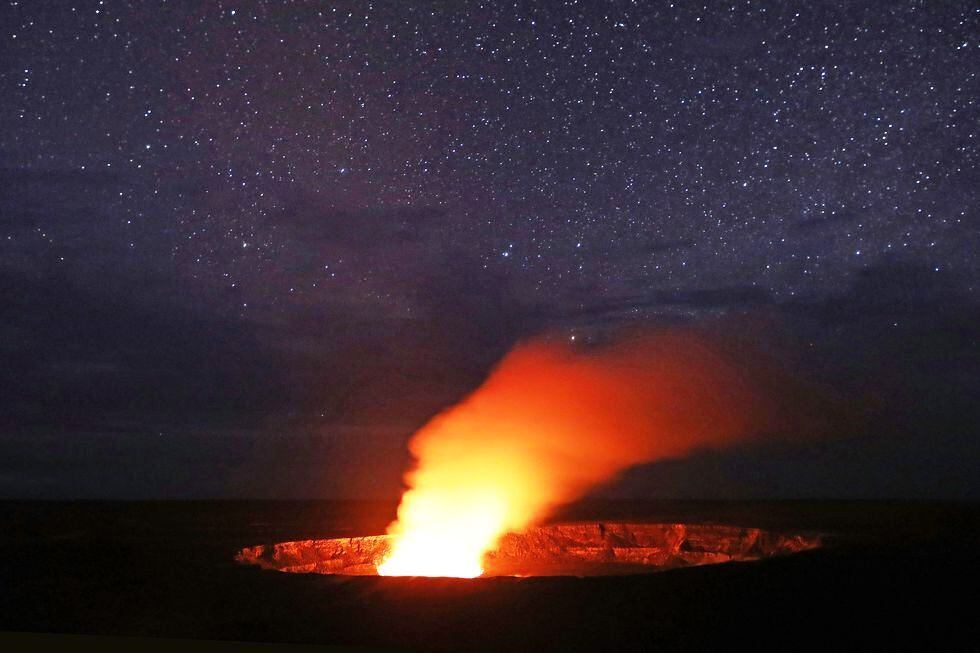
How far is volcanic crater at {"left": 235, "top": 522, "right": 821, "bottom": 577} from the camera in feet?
67.5

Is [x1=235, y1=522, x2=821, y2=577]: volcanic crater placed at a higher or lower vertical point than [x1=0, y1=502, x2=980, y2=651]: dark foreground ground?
higher

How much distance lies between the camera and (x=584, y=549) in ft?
75.5

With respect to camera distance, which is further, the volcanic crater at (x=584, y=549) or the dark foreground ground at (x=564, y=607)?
the volcanic crater at (x=584, y=549)

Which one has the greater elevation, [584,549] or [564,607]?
[584,549]

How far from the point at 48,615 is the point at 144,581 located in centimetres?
174

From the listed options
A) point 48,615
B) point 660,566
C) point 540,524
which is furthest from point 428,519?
point 48,615

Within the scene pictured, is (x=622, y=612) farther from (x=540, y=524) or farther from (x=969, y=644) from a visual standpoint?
(x=540, y=524)

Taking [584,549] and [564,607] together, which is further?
[584,549]

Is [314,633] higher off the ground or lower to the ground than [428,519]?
lower

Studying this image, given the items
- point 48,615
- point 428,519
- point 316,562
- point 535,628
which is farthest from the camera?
point 428,519

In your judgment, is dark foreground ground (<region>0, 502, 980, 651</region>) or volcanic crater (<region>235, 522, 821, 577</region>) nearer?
→ dark foreground ground (<region>0, 502, 980, 651</region>)

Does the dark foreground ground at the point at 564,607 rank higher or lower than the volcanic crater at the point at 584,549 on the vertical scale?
Answer: lower

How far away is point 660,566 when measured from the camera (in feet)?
69.2

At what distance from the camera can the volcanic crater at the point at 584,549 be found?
2058 cm
